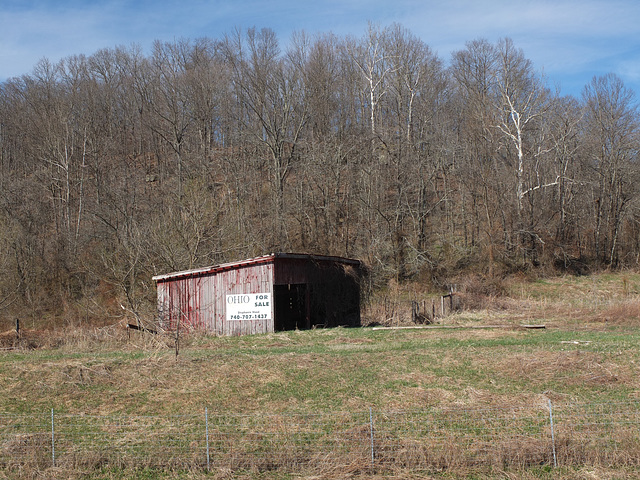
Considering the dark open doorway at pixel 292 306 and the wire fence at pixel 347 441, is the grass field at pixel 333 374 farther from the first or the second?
the dark open doorway at pixel 292 306

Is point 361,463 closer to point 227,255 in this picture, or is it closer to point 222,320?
point 222,320

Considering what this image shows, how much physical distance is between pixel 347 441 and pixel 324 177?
33.4 metres

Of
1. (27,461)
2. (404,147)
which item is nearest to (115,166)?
(404,147)

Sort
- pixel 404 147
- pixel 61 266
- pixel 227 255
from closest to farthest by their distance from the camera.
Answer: pixel 227 255, pixel 61 266, pixel 404 147

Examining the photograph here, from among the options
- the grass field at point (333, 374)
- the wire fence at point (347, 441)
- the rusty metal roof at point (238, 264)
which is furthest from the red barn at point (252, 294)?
the wire fence at point (347, 441)

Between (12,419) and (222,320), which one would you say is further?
(222,320)

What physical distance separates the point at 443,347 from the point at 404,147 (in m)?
27.4

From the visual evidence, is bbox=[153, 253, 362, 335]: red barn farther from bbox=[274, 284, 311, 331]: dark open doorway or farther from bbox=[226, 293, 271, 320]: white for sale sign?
bbox=[274, 284, 311, 331]: dark open doorway

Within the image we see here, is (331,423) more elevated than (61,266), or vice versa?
(61,266)

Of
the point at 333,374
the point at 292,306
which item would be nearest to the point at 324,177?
the point at 292,306

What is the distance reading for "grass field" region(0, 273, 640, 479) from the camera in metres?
11.2

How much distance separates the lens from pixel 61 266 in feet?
121

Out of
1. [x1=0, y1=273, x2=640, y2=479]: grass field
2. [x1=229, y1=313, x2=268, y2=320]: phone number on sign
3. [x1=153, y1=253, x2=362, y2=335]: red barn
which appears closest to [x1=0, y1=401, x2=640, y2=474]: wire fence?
[x1=0, y1=273, x2=640, y2=479]: grass field

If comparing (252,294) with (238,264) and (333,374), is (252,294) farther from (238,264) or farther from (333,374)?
(333,374)
